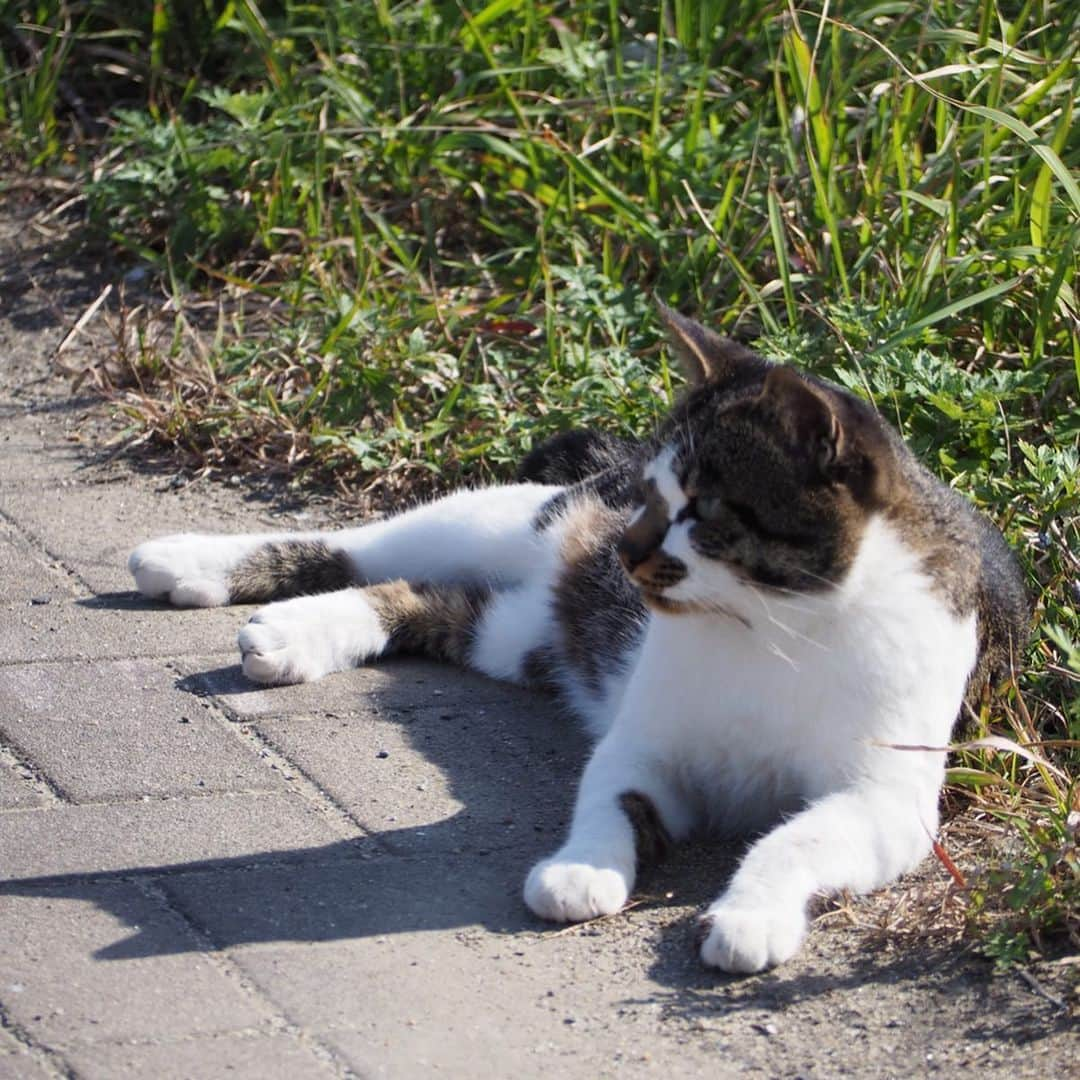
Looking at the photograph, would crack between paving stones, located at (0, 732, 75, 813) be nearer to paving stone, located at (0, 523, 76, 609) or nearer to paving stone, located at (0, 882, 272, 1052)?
paving stone, located at (0, 882, 272, 1052)

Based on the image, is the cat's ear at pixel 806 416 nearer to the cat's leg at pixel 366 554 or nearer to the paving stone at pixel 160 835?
the paving stone at pixel 160 835

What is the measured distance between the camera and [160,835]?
289cm

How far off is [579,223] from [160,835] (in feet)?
9.99

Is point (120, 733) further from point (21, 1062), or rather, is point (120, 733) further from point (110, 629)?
point (21, 1062)

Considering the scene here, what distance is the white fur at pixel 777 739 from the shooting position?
2.66 metres

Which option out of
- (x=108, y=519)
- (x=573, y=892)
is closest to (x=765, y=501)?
(x=573, y=892)

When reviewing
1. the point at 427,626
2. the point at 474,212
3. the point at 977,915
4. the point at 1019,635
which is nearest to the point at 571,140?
the point at 474,212

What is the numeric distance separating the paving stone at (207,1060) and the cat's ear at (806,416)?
1224 millimetres

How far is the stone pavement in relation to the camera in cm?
232

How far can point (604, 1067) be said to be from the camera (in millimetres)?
2285

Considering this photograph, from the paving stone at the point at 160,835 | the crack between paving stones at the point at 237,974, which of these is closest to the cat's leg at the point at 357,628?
the paving stone at the point at 160,835

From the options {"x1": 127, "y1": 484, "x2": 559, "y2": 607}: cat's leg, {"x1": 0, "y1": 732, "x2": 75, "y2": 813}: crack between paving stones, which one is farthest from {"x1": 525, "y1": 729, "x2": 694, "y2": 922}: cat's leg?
{"x1": 127, "y1": 484, "x2": 559, "y2": 607}: cat's leg

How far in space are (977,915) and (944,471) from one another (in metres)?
1.53

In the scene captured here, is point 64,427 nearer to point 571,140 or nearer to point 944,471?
point 571,140
